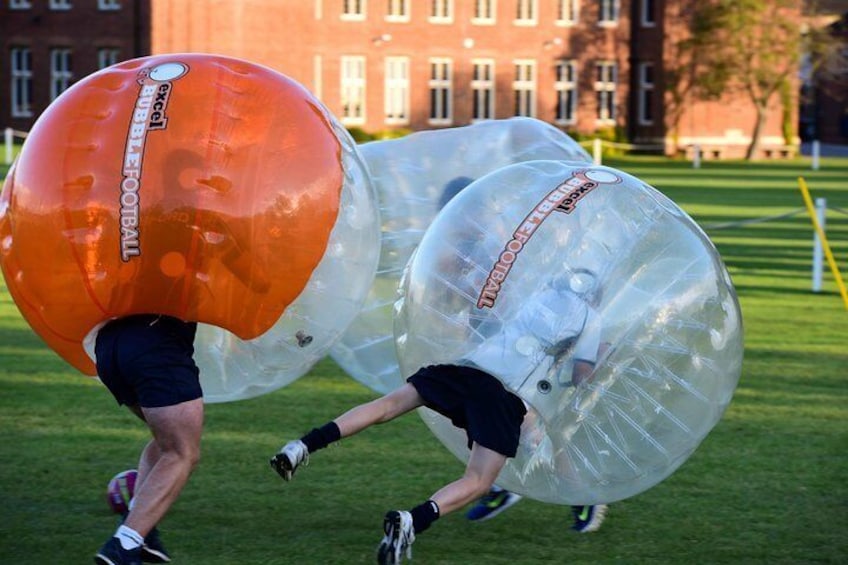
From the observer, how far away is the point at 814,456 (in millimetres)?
7953

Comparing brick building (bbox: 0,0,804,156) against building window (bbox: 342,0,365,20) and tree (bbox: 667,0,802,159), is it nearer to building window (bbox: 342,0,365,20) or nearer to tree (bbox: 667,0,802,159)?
building window (bbox: 342,0,365,20)

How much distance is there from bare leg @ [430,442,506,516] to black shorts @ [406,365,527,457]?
0.04 meters

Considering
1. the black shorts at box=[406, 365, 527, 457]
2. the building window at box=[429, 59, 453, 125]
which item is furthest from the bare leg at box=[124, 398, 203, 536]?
the building window at box=[429, 59, 453, 125]

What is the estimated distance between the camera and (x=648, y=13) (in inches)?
2360

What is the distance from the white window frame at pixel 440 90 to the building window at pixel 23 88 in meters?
15.6

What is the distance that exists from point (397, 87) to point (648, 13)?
37.7ft

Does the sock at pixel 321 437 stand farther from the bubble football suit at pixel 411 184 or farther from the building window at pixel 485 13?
the building window at pixel 485 13

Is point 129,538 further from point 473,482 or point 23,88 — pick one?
point 23,88

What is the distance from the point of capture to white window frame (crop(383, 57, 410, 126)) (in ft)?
186

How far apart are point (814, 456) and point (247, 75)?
4.06 meters

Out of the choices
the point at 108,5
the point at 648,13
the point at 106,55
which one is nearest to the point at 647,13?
the point at 648,13

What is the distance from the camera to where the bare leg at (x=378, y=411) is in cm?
549

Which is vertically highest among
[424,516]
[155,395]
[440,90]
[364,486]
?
[155,395]

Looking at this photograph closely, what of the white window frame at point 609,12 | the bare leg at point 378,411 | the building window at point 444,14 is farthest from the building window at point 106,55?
the bare leg at point 378,411
